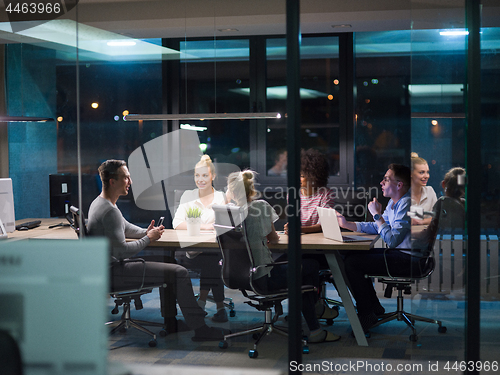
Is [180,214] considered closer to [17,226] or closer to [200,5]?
[17,226]

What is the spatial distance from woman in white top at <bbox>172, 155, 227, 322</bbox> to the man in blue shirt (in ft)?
3.75

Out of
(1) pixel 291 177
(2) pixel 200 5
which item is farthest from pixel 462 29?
(2) pixel 200 5

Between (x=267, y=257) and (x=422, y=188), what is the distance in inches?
52.3

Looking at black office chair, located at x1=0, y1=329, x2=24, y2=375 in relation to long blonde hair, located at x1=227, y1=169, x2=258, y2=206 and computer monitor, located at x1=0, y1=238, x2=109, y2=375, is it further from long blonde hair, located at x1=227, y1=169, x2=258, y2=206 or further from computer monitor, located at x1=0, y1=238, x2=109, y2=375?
long blonde hair, located at x1=227, y1=169, x2=258, y2=206

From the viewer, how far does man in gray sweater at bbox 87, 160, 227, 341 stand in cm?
410

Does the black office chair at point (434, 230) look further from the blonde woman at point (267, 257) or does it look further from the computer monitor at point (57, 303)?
the computer monitor at point (57, 303)

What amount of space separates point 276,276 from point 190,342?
0.88m

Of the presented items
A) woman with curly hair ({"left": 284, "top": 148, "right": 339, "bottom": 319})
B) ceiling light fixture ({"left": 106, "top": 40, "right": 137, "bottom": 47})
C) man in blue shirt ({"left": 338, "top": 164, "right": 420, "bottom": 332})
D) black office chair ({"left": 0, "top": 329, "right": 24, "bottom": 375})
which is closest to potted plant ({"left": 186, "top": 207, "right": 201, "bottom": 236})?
woman with curly hair ({"left": 284, "top": 148, "right": 339, "bottom": 319})

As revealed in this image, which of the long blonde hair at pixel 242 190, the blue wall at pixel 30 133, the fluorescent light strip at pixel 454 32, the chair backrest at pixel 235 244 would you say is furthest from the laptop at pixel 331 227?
the blue wall at pixel 30 133

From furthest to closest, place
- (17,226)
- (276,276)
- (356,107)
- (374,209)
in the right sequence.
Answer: (356,107), (17,226), (374,209), (276,276)

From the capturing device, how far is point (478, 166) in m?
2.66

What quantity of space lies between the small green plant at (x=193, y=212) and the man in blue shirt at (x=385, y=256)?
1285 millimetres

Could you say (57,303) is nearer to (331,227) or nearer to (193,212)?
(331,227)

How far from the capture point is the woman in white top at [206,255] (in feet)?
13.7
